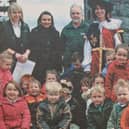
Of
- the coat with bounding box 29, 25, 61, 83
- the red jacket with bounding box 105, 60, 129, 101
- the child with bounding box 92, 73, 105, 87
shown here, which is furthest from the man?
the red jacket with bounding box 105, 60, 129, 101

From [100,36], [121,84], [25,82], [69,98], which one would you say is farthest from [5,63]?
[121,84]

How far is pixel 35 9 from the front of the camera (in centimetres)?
959

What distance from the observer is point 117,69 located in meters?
8.70

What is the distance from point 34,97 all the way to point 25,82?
382mm

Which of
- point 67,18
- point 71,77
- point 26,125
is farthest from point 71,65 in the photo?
point 26,125

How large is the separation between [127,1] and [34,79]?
84.9 inches

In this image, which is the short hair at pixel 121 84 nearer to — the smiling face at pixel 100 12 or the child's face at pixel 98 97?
the child's face at pixel 98 97

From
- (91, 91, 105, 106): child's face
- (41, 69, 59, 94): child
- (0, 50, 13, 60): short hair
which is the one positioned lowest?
(91, 91, 105, 106): child's face

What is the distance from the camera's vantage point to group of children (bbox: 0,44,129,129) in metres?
8.12

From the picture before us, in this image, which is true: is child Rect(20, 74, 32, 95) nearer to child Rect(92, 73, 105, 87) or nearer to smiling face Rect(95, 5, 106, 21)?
child Rect(92, 73, 105, 87)

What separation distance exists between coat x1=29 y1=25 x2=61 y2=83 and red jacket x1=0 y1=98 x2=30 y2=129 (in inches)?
44.8

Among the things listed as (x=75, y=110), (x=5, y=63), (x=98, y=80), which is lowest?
(x=75, y=110)

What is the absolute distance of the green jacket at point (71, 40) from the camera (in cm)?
930

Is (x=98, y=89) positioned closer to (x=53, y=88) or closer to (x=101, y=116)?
(x=101, y=116)
